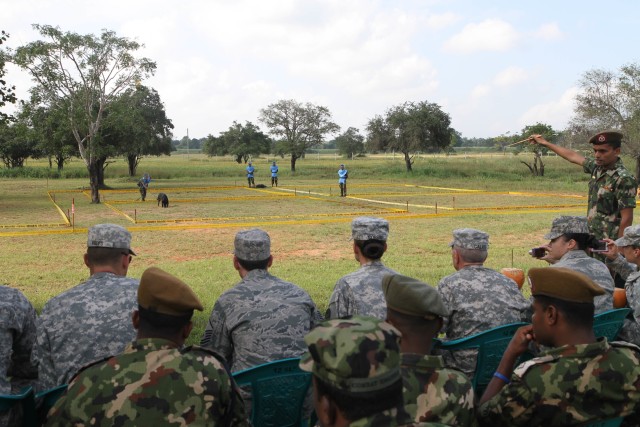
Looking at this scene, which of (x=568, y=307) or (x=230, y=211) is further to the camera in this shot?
(x=230, y=211)

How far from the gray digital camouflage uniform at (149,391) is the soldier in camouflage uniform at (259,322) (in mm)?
930

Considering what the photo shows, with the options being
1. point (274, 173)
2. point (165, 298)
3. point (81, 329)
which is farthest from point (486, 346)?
point (274, 173)

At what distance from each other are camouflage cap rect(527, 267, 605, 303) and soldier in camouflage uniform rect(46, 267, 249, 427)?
138 cm

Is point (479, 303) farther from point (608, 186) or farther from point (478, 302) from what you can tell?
point (608, 186)

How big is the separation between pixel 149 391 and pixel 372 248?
91.2 inches

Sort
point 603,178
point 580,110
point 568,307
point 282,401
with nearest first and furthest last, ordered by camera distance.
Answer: point 568,307, point 282,401, point 603,178, point 580,110

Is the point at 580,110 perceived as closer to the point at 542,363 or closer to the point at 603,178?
the point at 603,178

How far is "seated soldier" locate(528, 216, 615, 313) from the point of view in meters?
4.21

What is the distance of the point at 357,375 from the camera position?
5.27ft

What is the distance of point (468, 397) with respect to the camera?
2297 mm

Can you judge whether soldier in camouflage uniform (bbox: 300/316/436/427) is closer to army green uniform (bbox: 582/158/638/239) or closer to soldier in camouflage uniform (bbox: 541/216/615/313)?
soldier in camouflage uniform (bbox: 541/216/615/313)

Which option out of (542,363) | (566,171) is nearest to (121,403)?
(542,363)

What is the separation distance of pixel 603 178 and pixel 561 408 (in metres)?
3.74

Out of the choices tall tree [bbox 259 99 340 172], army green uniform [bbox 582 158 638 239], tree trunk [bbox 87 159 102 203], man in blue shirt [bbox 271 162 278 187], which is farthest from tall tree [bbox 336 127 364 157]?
army green uniform [bbox 582 158 638 239]
